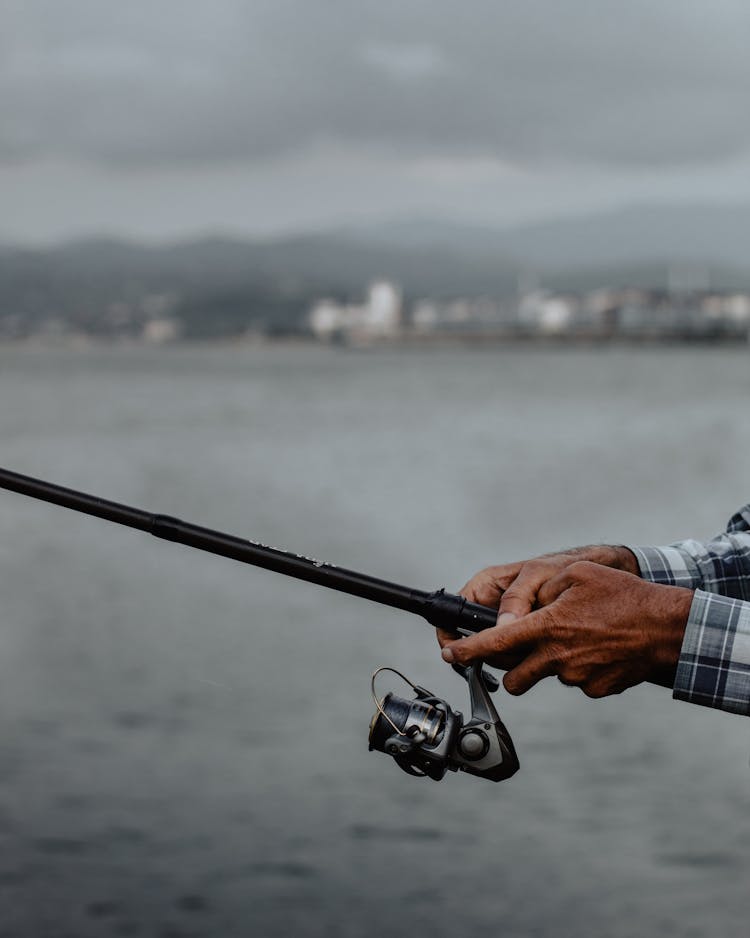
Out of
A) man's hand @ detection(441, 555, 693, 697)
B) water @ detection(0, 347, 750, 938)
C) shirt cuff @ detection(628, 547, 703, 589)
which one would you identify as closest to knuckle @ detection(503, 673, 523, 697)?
man's hand @ detection(441, 555, 693, 697)

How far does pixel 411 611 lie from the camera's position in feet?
8.20

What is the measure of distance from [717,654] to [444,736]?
2.28ft

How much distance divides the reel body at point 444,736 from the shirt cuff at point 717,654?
49 cm

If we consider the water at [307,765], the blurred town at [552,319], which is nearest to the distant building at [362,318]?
the blurred town at [552,319]

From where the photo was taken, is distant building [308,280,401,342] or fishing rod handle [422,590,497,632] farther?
distant building [308,280,401,342]

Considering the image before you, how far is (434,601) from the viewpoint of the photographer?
2475 mm

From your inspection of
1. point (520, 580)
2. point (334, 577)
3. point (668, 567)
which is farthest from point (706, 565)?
point (334, 577)

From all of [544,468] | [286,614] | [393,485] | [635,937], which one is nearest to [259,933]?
[635,937]

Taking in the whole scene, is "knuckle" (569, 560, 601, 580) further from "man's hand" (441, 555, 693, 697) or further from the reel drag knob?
the reel drag knob

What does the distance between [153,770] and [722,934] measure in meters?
3.84

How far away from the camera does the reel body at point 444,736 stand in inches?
104

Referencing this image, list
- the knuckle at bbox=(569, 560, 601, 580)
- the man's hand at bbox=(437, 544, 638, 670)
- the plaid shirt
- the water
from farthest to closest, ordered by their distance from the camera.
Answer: the water
the man's hand at bbox=(437, 544, 638, 670)
the knuckle at bbox=(569, 560, 601, 580)
the plaid shirt

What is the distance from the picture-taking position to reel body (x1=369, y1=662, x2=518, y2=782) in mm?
2641

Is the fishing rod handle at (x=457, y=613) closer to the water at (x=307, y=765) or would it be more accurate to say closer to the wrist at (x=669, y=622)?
the wrist at (x=669, y=622)
